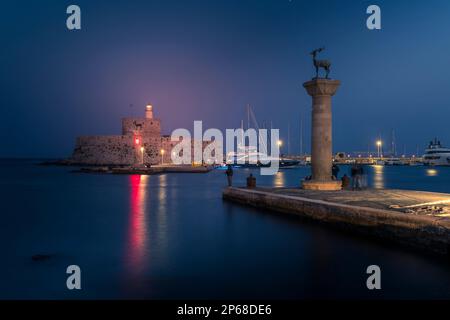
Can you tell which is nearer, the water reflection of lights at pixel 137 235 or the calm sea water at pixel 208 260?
the calm sea water at pixel 208 260

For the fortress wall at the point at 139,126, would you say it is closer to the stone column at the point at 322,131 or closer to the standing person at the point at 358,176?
the stone column at the point at 322,131

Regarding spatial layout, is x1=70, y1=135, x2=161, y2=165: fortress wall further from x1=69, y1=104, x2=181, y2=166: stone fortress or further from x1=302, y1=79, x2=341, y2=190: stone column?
x1=302, y1=79, x2=341, y2=190: stone column

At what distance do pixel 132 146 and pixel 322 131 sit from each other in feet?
198

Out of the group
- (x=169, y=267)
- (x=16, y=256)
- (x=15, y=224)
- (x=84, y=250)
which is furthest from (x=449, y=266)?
(x=15, y=224)

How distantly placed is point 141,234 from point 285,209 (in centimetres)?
452

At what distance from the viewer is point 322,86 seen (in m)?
13.9

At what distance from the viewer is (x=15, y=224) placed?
1268cm

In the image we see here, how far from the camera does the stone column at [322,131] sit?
1408 cm

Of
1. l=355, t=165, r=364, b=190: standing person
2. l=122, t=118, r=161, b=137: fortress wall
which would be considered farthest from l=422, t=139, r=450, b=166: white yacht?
l=355, t=165, r=364, b=190: standing person

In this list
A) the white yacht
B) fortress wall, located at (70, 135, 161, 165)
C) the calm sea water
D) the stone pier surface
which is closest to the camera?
the calm sea water

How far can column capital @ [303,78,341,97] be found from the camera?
45.5 ft

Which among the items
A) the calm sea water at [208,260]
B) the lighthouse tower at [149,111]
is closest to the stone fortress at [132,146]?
the lighthouse tower at [149,111]

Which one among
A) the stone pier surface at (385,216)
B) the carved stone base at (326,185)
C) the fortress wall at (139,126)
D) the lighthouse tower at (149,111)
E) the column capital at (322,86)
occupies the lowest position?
→ the stone pier surface at (385,216)
